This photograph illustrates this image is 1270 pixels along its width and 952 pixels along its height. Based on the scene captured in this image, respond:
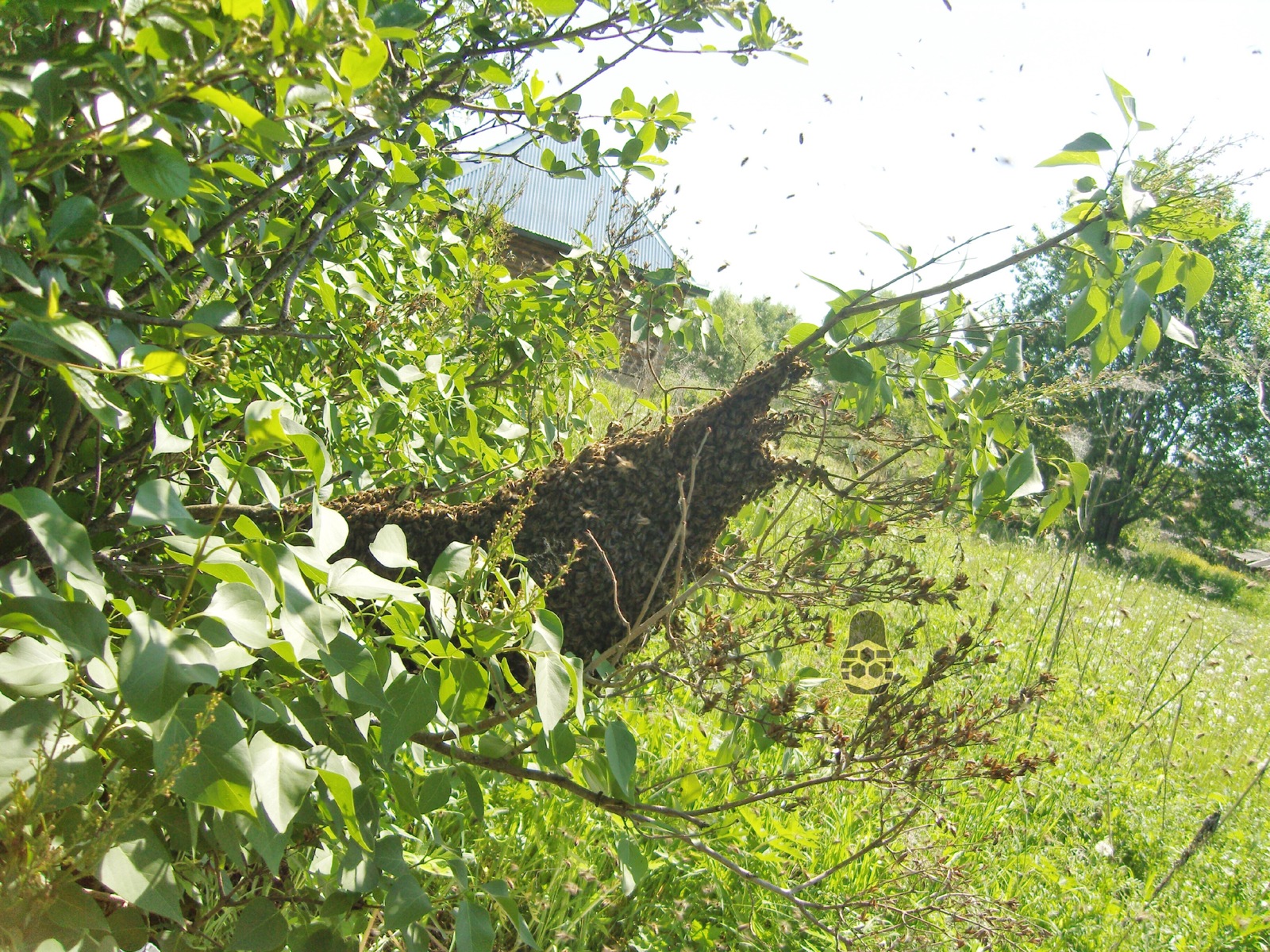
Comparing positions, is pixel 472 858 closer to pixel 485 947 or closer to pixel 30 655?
pixel 485 947

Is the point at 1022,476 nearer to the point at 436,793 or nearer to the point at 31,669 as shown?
the point at 436,793

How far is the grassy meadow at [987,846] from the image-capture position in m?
1.88

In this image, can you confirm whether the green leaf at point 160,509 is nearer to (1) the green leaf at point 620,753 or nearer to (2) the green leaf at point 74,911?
(2) the green leaf at point 74,911

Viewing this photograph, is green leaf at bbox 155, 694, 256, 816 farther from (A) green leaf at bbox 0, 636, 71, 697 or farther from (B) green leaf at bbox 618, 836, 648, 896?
(B) green leaf at bbox 618, 836, 648, 896

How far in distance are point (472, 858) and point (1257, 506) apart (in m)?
25.7

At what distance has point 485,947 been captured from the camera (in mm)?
982

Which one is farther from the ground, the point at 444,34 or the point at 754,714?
the point at 444,34

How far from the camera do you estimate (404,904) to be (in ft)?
3.00

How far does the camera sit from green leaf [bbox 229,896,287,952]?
2.97ft

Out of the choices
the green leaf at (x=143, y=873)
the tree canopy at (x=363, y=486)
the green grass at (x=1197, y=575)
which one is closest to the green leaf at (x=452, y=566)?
the tree canopy at (x=363, y=486)

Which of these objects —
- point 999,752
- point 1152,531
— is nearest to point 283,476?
point 999,752

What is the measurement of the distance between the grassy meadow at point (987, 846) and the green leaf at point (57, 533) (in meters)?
0.81

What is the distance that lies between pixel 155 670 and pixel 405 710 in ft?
0.86

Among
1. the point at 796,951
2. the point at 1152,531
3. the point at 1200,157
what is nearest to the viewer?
the point at 1200,157
